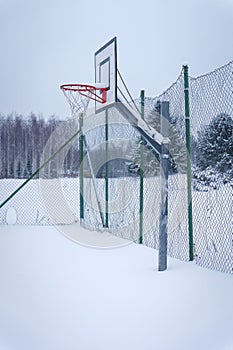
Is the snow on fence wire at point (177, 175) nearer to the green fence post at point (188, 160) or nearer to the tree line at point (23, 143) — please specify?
the green fence post at point (188, 160)

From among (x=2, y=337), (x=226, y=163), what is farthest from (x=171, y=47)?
(x=2, y=337)

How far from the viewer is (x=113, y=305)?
7.06 ft

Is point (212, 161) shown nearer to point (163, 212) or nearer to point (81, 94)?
point (163, 212)

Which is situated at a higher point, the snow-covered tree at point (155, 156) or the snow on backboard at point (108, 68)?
the snow on backboard at point (108, 68)

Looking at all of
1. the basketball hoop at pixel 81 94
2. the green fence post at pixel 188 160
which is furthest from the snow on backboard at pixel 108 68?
the green fence post at pixel 188 160

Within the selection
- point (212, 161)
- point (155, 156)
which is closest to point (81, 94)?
point (155, 156)

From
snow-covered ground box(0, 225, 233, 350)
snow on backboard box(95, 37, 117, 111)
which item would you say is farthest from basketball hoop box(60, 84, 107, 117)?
snow-covered ground box(0, 225, 233, 350)

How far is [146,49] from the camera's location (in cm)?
368

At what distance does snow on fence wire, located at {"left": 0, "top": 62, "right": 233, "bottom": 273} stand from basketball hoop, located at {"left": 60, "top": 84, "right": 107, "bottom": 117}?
467 millimetres

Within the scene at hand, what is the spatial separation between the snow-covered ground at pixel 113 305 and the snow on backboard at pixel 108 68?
1.53 metres

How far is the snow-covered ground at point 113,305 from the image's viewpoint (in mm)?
1742

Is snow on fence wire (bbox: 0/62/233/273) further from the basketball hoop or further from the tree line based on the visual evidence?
the tree line

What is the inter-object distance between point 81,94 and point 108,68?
23.5 inches

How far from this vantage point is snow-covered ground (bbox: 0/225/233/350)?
5.71 feet
